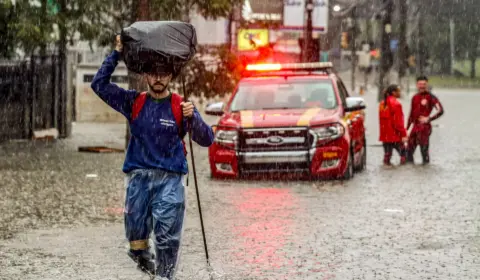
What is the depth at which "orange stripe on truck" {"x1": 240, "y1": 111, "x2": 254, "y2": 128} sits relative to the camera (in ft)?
55.0

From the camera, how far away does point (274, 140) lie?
1666 cm

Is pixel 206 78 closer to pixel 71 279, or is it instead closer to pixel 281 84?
pixel 281 84

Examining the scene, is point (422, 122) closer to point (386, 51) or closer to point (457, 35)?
point (386, 51)

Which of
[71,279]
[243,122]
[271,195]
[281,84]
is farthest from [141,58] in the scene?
[281,84]

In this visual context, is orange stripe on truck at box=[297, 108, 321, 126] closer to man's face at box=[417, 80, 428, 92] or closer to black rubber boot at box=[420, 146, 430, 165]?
black rubber boot at box=[420, 146, 430, 165]

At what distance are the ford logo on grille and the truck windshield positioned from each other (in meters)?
1.15

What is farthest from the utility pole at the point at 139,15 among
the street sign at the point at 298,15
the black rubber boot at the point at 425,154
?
the street sign at the point at 298,15

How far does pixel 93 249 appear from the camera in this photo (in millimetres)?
10219

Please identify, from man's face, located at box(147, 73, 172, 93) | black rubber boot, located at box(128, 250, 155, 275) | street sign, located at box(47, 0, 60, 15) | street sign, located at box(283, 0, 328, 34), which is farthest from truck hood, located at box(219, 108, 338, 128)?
street sign, located at box(283, 0, 328, 34)

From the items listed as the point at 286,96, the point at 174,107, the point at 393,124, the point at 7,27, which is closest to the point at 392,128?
the point at 393,124

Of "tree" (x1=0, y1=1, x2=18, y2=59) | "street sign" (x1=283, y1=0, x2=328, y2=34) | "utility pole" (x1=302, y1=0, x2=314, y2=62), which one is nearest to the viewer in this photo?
"tree" (x1=0, y1=1, x2=18, y2=59)

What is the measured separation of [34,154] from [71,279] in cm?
1318

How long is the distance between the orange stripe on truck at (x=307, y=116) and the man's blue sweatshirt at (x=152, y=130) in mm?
9000

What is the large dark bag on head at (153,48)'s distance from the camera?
7.55 metres
